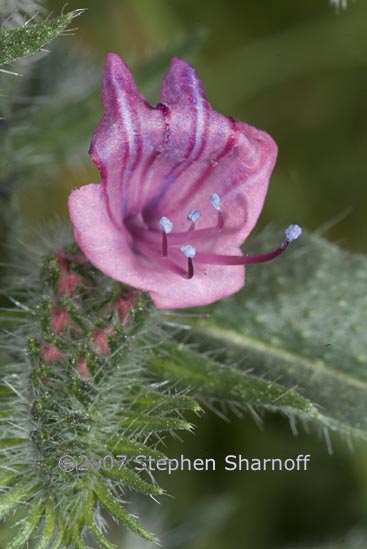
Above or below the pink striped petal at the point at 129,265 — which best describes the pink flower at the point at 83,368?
below

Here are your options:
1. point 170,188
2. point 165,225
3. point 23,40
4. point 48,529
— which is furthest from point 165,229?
A: point 48,529

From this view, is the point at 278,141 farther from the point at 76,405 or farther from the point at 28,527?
the point at 28,527

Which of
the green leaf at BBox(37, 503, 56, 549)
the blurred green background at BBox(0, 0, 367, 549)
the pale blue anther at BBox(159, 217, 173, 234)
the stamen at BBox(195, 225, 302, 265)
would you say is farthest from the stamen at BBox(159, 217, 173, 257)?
the blurred green background at BBox(0, 0, 367, 549)

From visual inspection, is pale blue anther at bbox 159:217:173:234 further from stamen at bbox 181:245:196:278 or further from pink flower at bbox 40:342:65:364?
pink flower at bbox 40:342:65:364

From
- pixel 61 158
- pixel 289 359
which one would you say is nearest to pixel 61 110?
pixel 61 158

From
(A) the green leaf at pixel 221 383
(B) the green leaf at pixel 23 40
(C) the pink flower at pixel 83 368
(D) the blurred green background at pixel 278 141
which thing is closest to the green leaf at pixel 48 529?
(C) the pink flower at pixel 83 368

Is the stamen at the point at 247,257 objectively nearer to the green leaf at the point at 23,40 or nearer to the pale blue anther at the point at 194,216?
the pale blue anther at the point at 194,216

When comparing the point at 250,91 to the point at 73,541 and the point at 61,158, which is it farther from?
the point at 73,541

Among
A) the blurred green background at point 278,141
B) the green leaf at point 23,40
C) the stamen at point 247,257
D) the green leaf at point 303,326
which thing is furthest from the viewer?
the blurred green background at point 278,141
